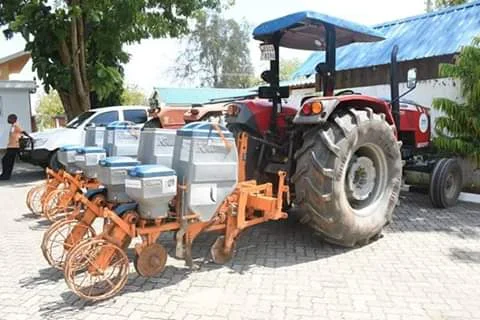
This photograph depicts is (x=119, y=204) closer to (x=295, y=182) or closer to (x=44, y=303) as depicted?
(x=44, y=303)

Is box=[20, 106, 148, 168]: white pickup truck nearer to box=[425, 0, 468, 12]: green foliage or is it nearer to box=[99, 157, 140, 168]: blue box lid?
box=[99, 157, 140, 168]: blue box lid

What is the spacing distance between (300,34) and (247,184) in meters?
2.27

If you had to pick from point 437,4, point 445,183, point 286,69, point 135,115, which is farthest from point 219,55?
point 445,183

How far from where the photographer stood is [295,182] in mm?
4789

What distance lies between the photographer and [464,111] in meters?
7.82

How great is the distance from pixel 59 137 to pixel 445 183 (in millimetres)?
8411

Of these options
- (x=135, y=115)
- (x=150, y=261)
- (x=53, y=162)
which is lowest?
(x=150, y=261)

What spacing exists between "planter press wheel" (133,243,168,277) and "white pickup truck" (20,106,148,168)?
728cm

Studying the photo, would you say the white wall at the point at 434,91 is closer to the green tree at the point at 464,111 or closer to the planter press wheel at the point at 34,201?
the green tree at the point at 464,111

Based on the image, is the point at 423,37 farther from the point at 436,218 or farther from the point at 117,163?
the point at 117,163

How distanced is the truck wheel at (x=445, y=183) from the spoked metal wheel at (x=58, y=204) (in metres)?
5.25

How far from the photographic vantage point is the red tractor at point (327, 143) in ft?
15.4

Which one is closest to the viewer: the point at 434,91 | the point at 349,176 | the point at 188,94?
the point at 349,176

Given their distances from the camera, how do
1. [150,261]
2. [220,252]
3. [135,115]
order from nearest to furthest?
1. [150,261]
2. [220,252]
3. [135,115]
